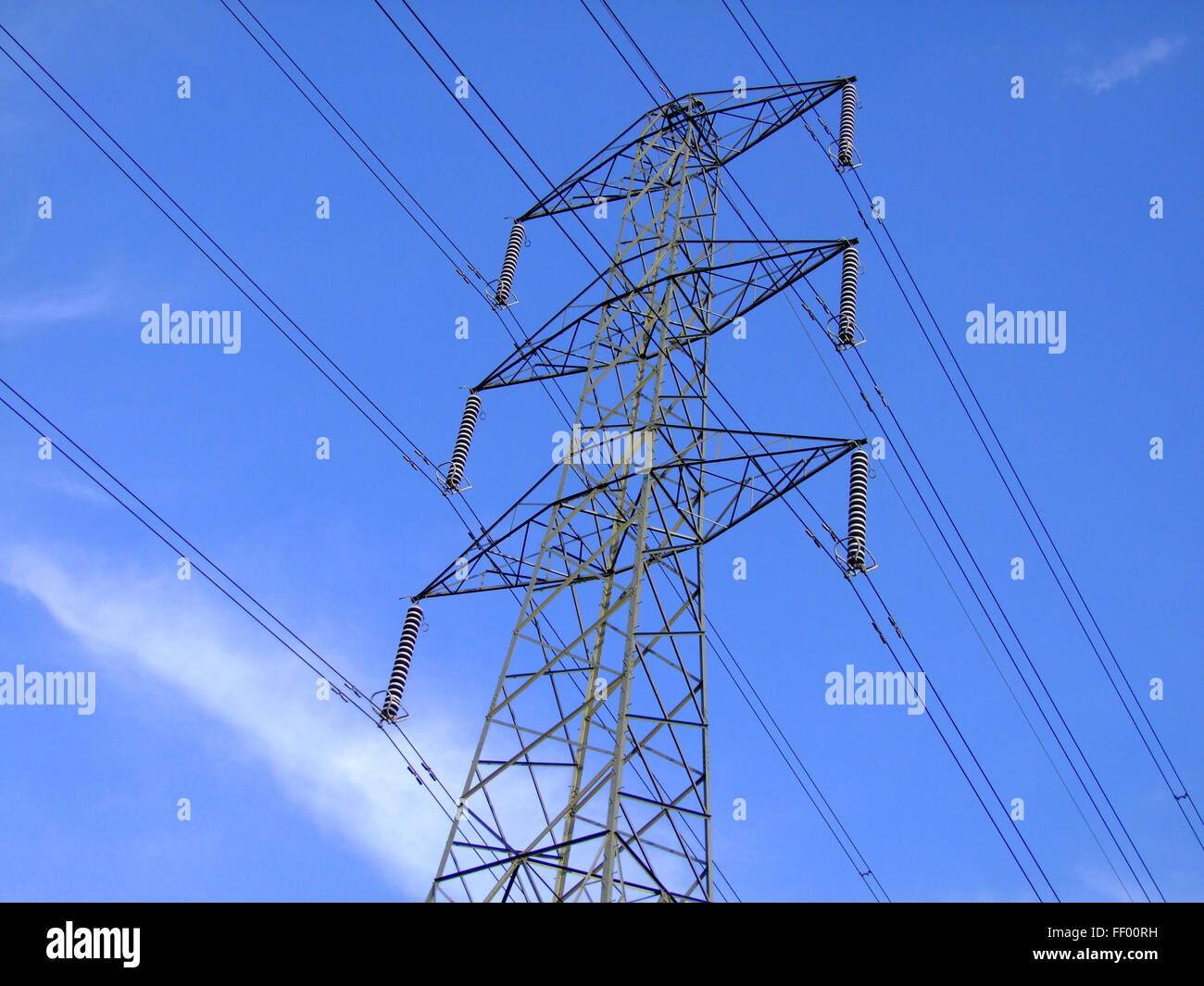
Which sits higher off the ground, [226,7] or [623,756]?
[226,7]

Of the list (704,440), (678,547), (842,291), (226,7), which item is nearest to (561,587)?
(678,547)

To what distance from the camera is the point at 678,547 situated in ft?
65.6
